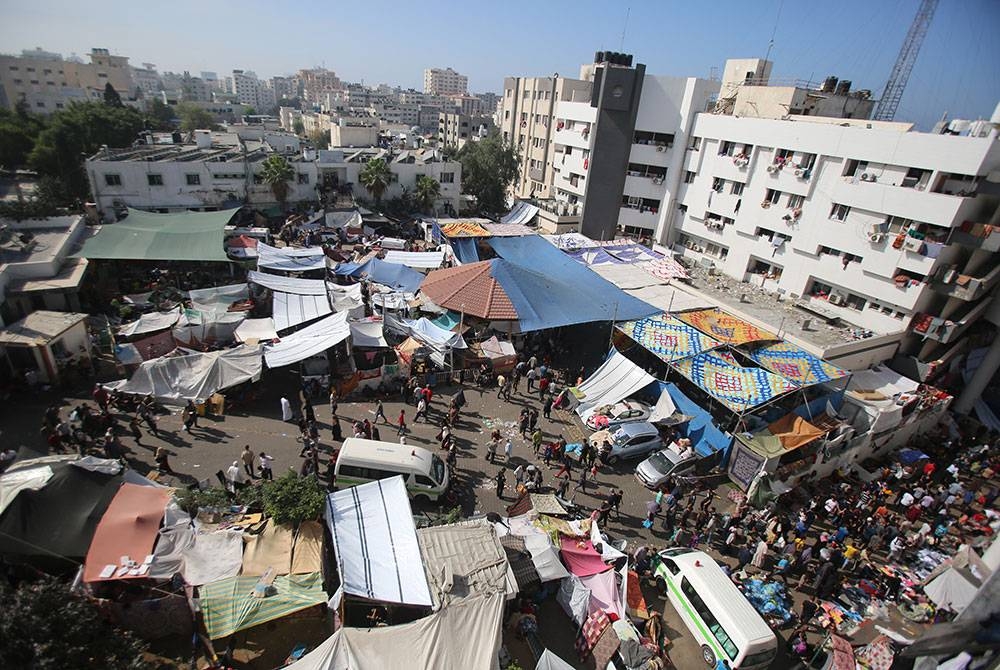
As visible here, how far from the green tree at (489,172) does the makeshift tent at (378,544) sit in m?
35.4

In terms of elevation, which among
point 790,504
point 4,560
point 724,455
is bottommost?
point 790,504

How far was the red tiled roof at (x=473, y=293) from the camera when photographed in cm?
1973

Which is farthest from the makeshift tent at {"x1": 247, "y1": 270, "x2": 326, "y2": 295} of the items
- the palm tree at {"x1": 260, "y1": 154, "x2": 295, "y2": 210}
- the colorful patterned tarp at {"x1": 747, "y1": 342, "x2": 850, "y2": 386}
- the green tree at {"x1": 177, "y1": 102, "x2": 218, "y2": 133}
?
the green tree at {"x1": 177, "y1": 102, "x2": 218, "y2": 133}

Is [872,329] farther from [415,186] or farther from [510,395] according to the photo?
[415,186]

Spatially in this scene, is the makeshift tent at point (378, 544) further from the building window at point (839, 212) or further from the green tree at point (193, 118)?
the green tree at point (193, 118)

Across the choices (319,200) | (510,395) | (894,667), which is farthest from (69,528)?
(319,200)

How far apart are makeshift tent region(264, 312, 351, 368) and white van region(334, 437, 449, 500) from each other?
5123 millimetres

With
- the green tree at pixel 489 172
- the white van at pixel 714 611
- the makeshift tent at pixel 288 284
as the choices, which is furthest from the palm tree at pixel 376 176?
the white van at pixel 714 611

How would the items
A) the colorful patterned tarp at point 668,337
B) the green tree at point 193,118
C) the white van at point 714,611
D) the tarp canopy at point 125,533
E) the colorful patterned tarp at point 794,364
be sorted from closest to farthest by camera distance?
1. the tarp canopy at point 125,533
2. the white van at point 714,611
3. the colorful patterned tarp at point 794,364
4. the colorful patterned tarp at point 668,337
5. the green tree at point 193,118

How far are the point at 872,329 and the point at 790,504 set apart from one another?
1030 cm

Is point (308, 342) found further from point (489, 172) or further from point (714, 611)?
point (489, 172)

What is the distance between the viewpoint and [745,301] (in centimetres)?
2258

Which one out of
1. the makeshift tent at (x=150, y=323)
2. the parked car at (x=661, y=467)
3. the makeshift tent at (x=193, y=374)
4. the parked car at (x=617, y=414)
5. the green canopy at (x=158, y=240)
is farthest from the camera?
the green canopy at (x=158, y=240)

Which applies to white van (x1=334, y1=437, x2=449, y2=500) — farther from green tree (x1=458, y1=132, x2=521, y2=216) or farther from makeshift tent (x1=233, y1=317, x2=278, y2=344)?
green tree (x1=458, y1=132, x2=521, y2=216)
